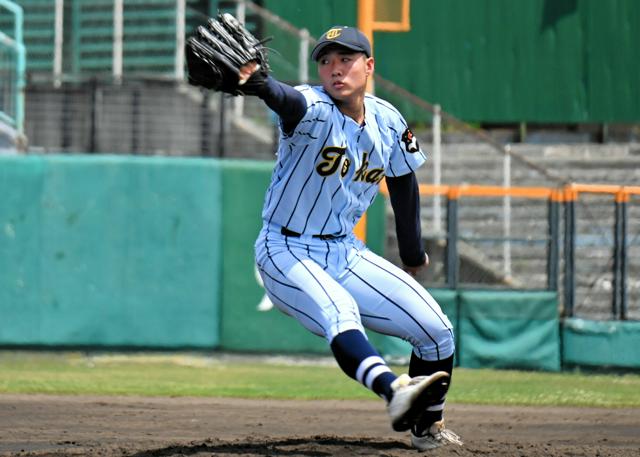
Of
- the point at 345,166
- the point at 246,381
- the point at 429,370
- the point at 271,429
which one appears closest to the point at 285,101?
the point at 345,166

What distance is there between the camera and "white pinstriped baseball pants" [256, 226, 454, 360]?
Answer: 19.3ft

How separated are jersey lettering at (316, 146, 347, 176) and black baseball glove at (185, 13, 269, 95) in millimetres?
575

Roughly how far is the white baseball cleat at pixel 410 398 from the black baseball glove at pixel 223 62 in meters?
1.50

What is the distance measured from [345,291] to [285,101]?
106 centimetres

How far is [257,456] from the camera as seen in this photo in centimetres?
614

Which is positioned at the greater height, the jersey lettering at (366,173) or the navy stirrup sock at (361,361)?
the jersey lettering at (366,173)

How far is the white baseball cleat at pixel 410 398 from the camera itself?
17.7 feet

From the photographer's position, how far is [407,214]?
666cm

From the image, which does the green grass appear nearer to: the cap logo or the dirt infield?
the dirt infield

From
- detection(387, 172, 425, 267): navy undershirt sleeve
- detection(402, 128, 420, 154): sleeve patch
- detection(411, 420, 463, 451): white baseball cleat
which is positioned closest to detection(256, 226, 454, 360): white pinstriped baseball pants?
detection(387, 172, 425, 267): navy undershirt sleeve

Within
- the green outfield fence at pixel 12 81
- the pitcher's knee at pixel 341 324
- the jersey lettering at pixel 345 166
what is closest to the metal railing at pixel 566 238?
the green outfield fence at pixel 12 81

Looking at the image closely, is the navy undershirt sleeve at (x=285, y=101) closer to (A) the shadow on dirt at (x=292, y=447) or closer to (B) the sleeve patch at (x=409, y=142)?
(B) the sleeve patch at (x=409, y=142)

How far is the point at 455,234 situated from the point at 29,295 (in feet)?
14.9

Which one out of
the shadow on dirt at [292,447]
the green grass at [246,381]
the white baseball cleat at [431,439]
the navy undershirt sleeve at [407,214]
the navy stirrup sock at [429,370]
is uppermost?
the navy undershirt sleeve at [407,214]
